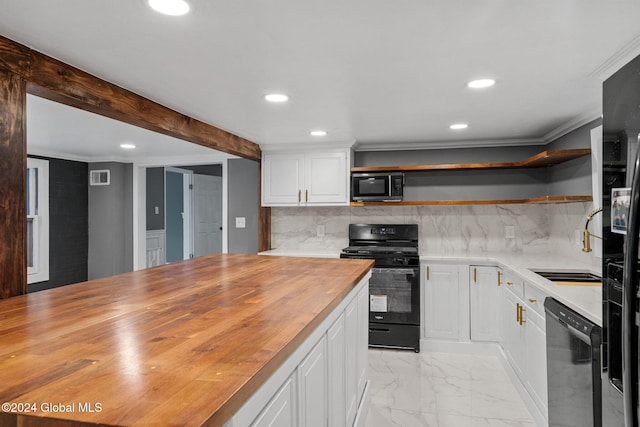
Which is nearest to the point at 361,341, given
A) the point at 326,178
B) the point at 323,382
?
the point at 323,382

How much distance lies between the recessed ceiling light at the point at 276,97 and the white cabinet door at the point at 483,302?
2.45 m

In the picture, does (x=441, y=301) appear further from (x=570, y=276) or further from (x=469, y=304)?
(x=570, y=276)

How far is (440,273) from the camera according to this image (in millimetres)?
4020

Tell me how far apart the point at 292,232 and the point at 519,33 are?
11.7ft

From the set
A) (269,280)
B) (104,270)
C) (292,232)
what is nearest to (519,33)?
(269,280)

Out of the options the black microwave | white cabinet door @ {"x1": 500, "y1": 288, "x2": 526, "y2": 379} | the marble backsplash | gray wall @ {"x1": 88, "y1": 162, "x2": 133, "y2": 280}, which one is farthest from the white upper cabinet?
gray wall @ {"x1": 88, "y1": 162, "x2": 133, "y2": 280}

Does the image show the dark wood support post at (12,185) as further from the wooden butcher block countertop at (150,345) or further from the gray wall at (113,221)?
the gray wall at (113,221)

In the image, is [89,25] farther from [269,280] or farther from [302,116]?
[302,116]

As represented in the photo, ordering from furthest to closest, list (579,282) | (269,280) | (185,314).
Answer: (579,282) < (269,280) < (185,314)

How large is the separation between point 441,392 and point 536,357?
2.76 ft

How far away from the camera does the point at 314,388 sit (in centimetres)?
149

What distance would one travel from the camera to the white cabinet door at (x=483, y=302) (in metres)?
3.87

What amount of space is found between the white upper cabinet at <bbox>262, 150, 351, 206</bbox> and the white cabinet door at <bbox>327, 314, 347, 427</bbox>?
257cm

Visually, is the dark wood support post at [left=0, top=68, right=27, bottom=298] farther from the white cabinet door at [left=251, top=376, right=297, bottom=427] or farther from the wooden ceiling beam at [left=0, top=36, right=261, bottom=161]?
the white cabinet door at [left=251, top=376, right=297, bottom=427]
